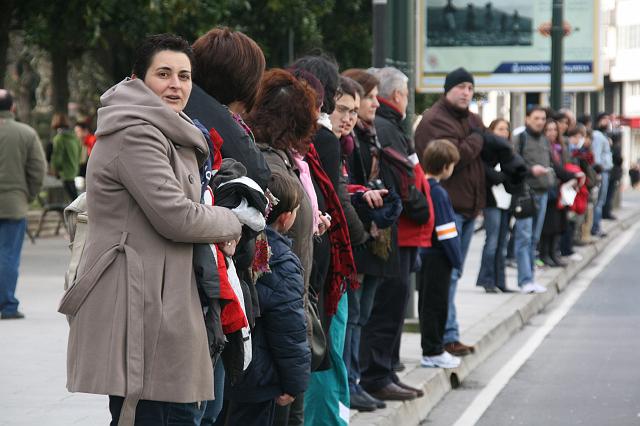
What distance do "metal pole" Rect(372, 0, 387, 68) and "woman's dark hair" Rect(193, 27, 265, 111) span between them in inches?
238

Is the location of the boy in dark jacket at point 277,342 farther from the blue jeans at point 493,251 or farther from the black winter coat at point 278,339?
the blue jeans at point 493,251

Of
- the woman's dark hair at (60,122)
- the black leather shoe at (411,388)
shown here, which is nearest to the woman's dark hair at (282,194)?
the black leather shoe at (411,388)

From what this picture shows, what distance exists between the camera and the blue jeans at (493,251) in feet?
47.9

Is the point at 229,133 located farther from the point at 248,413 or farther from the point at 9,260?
the point at 9,260

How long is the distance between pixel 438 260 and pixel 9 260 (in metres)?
4.01

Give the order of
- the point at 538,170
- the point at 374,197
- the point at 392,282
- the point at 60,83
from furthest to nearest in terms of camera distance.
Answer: the point at 60,83
the point at 538,170
the point at 392,282
the point at 374,197

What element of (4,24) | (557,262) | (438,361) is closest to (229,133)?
(438,361)

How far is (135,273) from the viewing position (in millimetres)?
4465

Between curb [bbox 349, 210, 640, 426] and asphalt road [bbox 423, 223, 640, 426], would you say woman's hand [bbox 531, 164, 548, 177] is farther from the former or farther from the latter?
asphalt road [bbox 423, 223, 640, 426]

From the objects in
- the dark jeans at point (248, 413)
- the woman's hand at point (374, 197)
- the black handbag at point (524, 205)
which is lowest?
the black handbag at point (524, 205)

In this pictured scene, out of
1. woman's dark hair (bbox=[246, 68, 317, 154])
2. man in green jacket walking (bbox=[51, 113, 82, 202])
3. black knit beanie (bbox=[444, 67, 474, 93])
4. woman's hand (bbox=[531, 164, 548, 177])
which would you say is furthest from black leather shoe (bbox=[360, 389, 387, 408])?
man in green jacket walking (bbox=[51, 113, 82, 202])

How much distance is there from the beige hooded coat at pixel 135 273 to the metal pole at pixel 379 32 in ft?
22.9

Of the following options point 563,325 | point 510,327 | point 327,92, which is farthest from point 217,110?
point 563,325

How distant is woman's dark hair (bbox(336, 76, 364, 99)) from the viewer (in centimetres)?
Result: 721
